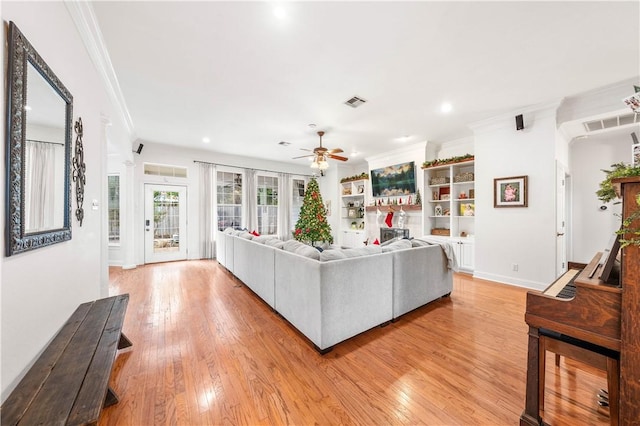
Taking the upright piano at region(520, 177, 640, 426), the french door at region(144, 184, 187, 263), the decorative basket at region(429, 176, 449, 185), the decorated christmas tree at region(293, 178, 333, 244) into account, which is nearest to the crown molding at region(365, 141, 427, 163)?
the decorative basket at region(429, 176, 449, 185)

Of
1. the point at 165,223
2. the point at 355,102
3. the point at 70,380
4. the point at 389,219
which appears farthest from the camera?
the point at 389,219

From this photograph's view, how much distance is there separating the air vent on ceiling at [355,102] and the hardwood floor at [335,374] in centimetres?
300

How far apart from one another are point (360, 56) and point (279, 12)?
942 millimetres

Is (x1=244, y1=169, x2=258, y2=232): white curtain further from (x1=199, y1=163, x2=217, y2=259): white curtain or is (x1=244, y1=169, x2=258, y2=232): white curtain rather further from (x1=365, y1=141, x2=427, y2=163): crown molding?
(x1=365, y1=141, x2=427, y2=163): crown molding

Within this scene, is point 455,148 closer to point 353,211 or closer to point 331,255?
point 353,211

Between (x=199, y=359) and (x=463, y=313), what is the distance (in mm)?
2970

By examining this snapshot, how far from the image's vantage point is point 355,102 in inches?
142

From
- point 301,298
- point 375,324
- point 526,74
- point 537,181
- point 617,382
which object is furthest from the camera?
point 537,181

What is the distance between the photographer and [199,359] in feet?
6.87

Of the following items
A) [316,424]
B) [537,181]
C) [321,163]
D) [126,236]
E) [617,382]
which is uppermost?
[321,163]

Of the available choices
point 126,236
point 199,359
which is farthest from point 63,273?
point 126,236

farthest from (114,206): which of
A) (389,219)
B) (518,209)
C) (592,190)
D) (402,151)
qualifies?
(592,190)

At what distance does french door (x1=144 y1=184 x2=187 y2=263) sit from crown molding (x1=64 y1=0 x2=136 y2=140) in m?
2.84

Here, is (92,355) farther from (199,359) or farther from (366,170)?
(366,170)
